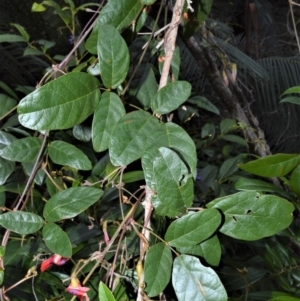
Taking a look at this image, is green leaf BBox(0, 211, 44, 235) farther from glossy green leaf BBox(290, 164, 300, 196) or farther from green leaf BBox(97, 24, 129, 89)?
glossy green leaf BBox(290, 164, 300, 196)

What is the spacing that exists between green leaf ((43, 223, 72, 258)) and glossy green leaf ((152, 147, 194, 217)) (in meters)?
Result: 0.09

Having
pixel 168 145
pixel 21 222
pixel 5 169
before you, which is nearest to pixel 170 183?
pixel 168 145

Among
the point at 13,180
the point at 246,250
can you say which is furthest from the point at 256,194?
the point at 246,250

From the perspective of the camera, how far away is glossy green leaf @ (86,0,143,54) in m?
0.42

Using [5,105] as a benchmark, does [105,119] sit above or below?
above

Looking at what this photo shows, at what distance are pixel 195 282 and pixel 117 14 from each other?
245 mm

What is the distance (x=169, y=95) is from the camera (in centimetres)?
40

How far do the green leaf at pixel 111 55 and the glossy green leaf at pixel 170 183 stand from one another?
9 cm

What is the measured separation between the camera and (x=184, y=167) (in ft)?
1.12

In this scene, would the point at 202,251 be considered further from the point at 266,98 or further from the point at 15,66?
the point at 266,98

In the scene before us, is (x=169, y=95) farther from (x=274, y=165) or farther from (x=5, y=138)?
(x=5, y=138)

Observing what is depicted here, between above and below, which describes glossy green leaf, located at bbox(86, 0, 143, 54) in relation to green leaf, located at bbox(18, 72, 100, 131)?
above

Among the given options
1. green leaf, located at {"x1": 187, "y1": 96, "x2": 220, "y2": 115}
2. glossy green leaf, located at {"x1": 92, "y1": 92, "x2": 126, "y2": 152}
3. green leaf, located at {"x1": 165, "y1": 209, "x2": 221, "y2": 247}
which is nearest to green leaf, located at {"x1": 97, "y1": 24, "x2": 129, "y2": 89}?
glossy green leaf, located at {"x1": 92, "y1": 92, "x2": 126, "y2": 152}

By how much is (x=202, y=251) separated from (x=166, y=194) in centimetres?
6
